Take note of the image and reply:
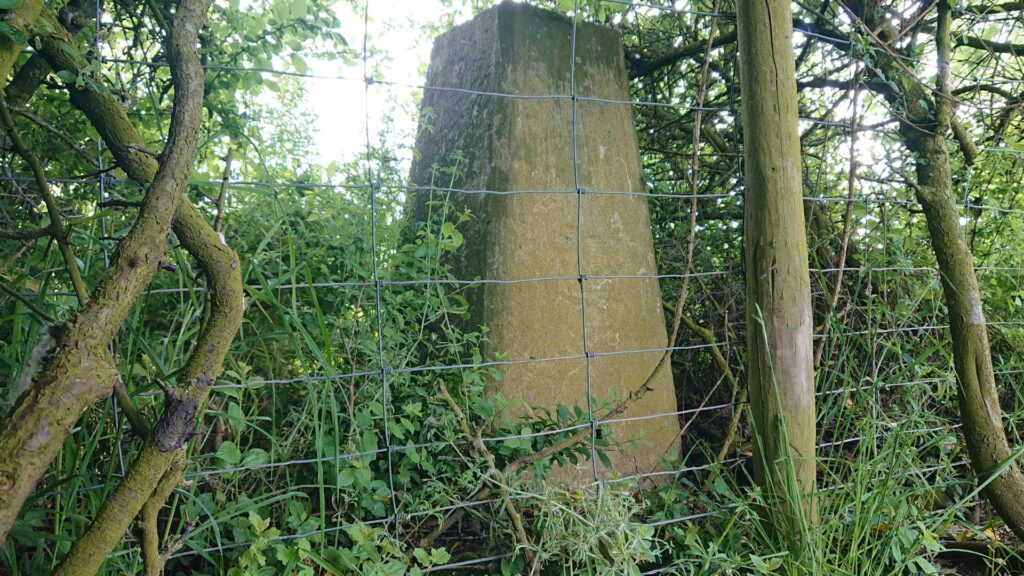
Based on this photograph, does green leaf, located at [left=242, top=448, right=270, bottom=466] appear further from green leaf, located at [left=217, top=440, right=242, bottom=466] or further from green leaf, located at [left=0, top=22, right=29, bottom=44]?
green leaf, located at [left=0, top=22, right=29, bottom=44]

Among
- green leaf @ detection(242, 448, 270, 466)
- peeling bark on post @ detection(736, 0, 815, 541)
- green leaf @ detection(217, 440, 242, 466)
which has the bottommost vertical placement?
green leaf @ detection(242, 448, 270, 466)

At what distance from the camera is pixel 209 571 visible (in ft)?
5.17

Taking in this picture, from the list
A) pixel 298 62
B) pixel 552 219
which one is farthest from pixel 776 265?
pixel 298 62

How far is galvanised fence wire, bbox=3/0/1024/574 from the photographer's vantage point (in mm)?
1632

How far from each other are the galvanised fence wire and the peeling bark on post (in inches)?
7.1

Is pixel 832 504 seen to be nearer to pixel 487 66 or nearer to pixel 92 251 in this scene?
pixel 487 66

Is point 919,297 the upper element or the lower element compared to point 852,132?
lower

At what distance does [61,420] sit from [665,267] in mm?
2433

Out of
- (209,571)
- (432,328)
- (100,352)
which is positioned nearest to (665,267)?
(432,328)

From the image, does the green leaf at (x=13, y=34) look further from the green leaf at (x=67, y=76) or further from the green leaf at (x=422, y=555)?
the green leaf at (x=422, y=555)

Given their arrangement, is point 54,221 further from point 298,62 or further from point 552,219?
point 552,219

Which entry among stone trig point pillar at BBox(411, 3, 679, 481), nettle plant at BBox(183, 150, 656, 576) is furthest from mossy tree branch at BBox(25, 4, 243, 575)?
stone trig point pillar at BBox(411, 3, 679, 481)

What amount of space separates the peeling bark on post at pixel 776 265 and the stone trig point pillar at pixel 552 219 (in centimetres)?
47

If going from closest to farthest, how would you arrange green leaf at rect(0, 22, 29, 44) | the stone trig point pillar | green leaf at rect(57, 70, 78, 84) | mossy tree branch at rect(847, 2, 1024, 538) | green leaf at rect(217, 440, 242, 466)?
1. green leaf at rect(0, 22, 29, 44)
2. green leaf at rect(57, 70, 78, 84)
3. green leaf at rect(217, 440, 242, 466)
4. mossy tree branch at rect(847, 2, 1024, 538)
5. the stone trig point pillar
